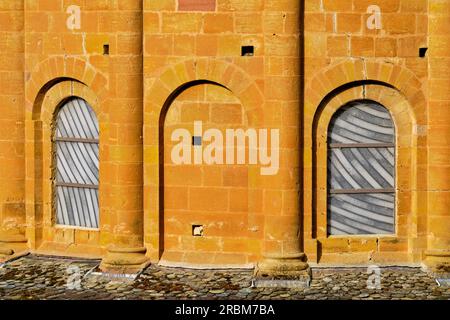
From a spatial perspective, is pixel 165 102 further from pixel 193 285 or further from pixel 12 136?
pixel 193 285

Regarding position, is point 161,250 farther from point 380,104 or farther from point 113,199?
point 380,104

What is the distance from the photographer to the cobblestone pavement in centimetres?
1276

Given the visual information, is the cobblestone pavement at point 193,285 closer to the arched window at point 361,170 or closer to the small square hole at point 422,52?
the arched window at point 361,170

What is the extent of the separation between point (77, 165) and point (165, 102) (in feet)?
7.31

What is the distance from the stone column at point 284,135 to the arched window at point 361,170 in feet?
2.85

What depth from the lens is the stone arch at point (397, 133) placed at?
46.2 ft

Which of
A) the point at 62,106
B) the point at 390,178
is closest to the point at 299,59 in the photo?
the point at 390,178

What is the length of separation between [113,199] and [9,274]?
2.21 m

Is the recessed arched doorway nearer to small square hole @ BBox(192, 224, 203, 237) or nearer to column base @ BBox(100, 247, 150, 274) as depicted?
small square hole @ BBox(192, 224, 203, 237)

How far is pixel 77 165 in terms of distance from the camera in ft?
49.8

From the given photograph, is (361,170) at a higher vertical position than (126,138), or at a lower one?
lower

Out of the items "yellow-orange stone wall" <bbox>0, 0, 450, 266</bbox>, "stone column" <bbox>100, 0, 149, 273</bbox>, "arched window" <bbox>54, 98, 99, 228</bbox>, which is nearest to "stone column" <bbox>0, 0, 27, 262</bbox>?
"arched window" <bbox>54, 98, 99, 228</bbox>

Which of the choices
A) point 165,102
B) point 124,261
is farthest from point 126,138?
point 124,261

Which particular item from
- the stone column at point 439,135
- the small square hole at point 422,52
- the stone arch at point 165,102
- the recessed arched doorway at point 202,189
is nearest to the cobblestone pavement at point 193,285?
the recessed arched doorway at point 202,189
